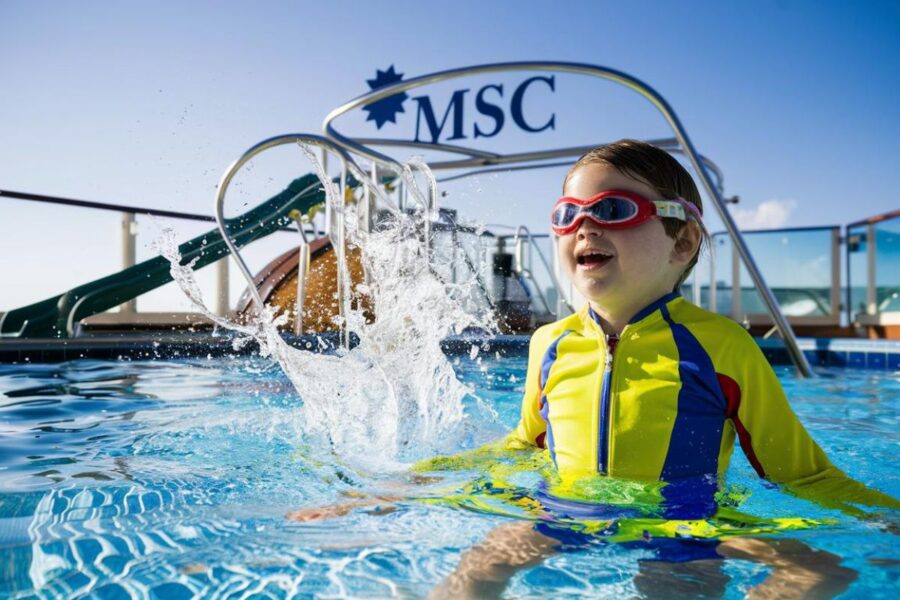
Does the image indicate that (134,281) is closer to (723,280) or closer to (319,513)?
(319,513)

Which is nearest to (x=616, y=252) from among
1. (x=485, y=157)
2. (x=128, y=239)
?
(x=485, y=157)

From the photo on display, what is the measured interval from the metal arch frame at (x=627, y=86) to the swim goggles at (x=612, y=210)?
8.77ft

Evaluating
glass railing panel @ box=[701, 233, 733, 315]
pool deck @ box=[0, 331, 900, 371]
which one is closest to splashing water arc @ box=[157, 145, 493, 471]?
pool deck @ box=[0, 331, 900, 371]

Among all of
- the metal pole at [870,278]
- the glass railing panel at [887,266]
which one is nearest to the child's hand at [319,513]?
the glass railing panel at [887,266]

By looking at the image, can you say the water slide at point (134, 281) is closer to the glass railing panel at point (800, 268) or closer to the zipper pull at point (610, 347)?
the zipper pull at point (610, 347)

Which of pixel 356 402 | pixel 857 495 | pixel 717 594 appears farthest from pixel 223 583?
pixel 356 402

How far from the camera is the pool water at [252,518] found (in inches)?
49.9

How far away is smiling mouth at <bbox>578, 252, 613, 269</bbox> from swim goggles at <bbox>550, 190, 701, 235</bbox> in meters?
0.07

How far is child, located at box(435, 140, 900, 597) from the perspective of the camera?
1.59m

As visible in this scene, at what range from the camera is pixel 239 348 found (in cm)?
657

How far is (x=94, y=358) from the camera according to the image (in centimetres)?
604

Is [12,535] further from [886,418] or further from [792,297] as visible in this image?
[792,297]

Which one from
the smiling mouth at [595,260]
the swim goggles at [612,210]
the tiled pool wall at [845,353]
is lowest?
the tiled pool wall at [845,353]

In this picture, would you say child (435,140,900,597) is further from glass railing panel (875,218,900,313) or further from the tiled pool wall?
glass railing panel (875,218,900,313)
